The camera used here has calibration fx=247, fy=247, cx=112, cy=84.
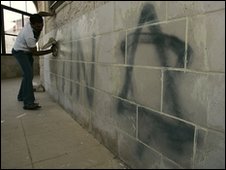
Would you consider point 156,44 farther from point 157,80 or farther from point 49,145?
point 49,145

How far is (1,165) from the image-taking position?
2.00 m

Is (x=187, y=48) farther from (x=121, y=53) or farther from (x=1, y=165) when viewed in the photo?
(x=1, y=165)

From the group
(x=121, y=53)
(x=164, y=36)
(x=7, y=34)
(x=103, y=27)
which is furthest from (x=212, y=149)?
(x=7, y=34)

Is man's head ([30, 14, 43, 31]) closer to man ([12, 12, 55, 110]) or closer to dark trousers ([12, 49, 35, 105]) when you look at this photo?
man ([12, 12, 55, 110])

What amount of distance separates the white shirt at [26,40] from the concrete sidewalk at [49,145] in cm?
111

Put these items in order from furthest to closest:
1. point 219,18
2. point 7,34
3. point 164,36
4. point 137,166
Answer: point 7,34 < point 137,166 < point 164,36 < point 219,18

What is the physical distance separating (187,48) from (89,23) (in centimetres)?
149

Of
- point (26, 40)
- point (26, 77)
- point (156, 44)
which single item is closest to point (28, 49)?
point (26, 40)

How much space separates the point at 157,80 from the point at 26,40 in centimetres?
292

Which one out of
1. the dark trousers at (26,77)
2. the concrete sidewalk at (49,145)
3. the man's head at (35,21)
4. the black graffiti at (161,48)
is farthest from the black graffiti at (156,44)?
the dark trousers at (26,77)

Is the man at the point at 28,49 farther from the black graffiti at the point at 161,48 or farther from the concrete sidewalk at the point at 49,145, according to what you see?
the black graffiti at the point at 161,48

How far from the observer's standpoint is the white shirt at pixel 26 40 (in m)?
3.88

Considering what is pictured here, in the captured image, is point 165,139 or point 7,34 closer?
point 165,139

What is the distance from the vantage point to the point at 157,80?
158 centimetres
